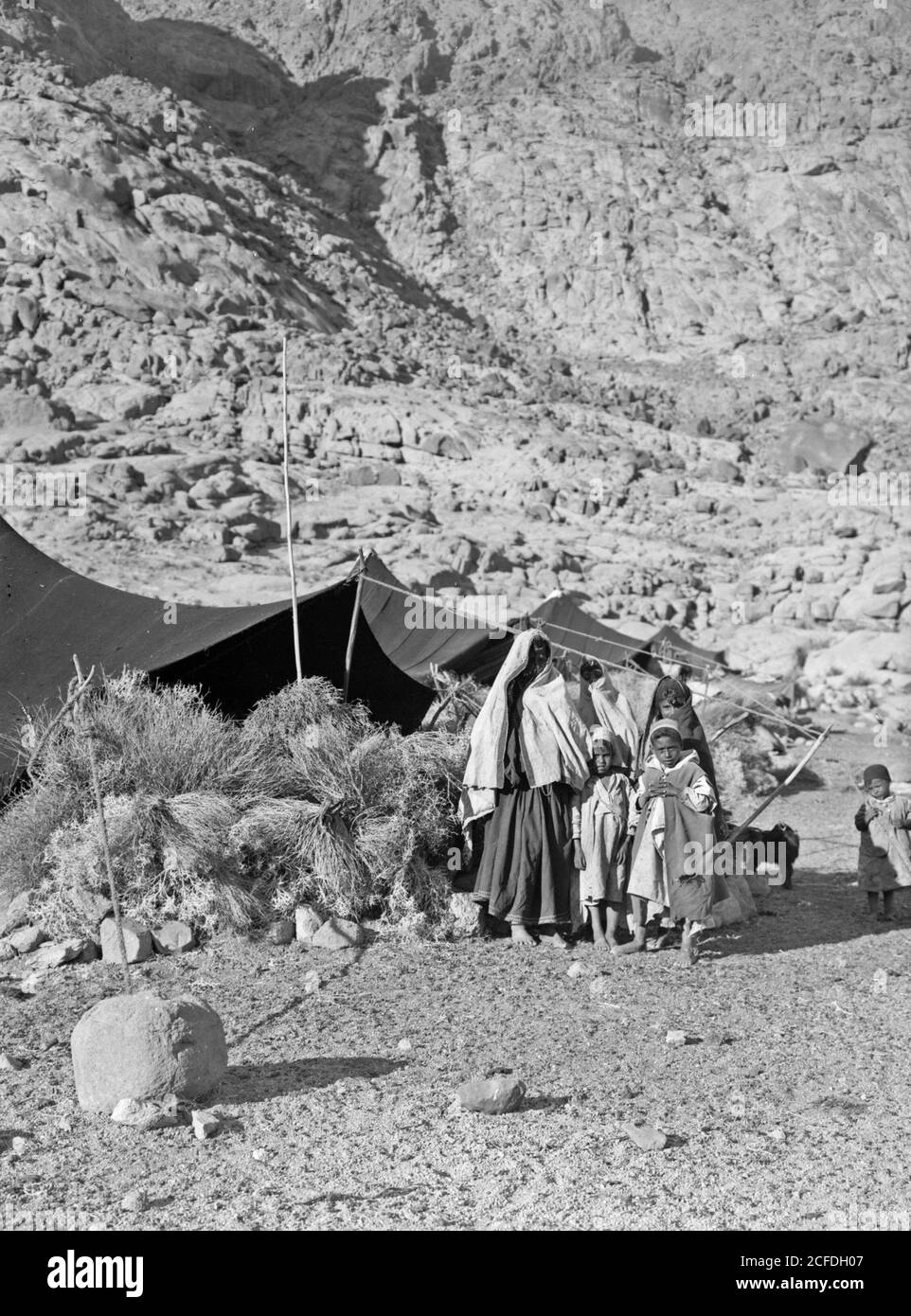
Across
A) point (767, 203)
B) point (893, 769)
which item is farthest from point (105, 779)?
point (767, 203)

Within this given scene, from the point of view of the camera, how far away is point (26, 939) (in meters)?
6.20

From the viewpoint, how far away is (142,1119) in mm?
3918

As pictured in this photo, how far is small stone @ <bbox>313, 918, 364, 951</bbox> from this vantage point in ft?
20.6

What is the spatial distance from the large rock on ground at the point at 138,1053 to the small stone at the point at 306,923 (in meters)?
2.27

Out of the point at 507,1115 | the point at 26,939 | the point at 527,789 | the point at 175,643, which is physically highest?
the point at 175,643

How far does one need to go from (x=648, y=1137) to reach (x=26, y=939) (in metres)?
3.48

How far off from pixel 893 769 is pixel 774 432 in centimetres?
2292

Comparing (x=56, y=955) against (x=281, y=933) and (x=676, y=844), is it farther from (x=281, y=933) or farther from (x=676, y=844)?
(x=676, y=844)

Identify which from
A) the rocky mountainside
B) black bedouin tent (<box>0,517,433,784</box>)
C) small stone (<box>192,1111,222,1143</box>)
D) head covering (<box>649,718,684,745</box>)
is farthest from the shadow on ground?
the rocky mountainside

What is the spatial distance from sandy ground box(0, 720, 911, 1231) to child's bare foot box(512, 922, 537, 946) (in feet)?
0.43

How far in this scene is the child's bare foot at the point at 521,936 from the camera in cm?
641

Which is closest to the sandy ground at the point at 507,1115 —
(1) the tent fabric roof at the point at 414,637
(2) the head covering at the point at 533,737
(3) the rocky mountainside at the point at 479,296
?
(2) the head covering at the point at 533,737

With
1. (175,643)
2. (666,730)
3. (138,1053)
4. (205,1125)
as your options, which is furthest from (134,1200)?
(175,643)

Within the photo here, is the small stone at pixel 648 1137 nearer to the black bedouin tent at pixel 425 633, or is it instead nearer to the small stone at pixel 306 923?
the small stone at pixel 306 923
